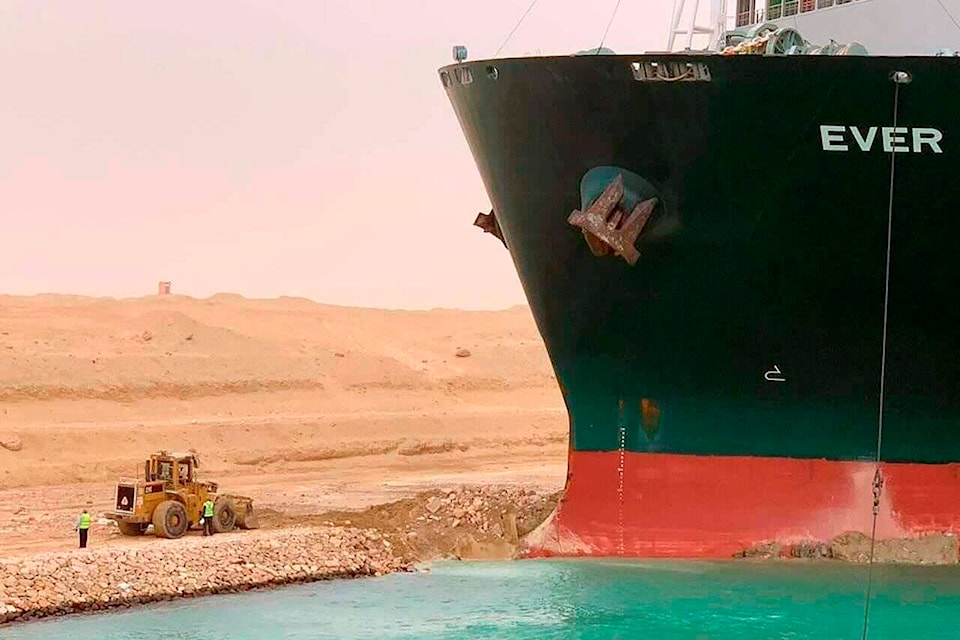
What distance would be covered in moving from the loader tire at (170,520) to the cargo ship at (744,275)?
500cm

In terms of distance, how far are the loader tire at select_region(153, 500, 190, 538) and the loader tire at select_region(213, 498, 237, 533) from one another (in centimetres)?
42

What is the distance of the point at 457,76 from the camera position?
20.2m

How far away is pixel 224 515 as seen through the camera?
22.0 m

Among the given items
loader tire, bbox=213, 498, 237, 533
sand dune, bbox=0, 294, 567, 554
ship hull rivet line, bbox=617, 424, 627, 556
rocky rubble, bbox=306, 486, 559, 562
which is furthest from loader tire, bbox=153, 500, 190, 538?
ship hull rivet line, bbox=617, 424, 627, 556

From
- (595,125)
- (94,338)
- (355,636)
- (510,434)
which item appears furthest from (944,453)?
(94,338)

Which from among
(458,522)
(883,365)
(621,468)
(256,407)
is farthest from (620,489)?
(256,407)

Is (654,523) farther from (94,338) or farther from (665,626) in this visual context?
(94,338)

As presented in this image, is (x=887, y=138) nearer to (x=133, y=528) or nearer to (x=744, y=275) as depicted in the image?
(x=744, y=275)

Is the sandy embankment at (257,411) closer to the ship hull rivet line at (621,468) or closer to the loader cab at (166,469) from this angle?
the loader cab at (166,469)

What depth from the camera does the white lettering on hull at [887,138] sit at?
17516 mm

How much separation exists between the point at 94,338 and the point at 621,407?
28194mm

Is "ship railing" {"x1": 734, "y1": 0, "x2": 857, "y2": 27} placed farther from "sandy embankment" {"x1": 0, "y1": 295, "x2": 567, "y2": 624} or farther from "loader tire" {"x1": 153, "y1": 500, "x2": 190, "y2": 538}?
"loader tire" {"x1": 153, "y1": 500, "x2": 190, "y2": 538}

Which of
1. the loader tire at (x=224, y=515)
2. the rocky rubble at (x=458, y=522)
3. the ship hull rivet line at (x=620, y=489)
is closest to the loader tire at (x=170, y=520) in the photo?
the loader tire at (x=224, y=515)

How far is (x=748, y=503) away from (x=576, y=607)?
2.72 metres
